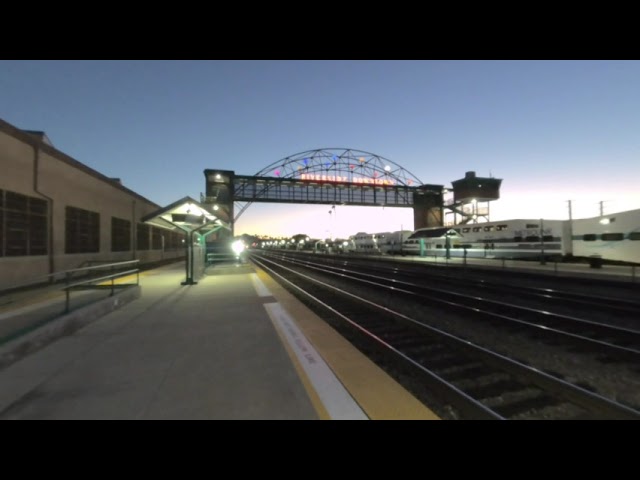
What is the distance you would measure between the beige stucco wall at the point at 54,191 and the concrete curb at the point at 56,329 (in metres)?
1.60

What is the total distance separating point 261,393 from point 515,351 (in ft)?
17.3

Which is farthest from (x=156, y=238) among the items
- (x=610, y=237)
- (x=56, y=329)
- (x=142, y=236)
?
(x=610, y=237)

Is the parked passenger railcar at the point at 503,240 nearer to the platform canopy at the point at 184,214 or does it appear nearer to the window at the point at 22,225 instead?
the platform canopy at the point at 184,214

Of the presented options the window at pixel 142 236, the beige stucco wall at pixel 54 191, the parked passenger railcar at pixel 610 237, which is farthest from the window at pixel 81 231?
the parked passenger railcar at pixel 610 237

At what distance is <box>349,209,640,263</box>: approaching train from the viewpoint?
20.2 metres

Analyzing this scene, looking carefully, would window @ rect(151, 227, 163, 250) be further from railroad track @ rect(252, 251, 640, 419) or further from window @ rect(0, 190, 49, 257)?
railroad track @ rect(252, 251, 640, 419)

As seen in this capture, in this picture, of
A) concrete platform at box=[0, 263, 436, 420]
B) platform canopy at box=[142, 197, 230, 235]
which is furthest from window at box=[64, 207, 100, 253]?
concrete platform at box=[0, 263, 436, 420]

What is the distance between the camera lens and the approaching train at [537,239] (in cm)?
2017

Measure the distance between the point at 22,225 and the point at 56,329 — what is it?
30.1ft

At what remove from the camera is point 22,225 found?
39.4ft

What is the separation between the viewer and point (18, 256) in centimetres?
1170

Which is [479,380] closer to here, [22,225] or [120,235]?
[22,225]

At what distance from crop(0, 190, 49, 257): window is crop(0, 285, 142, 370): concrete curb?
5.97 meters
